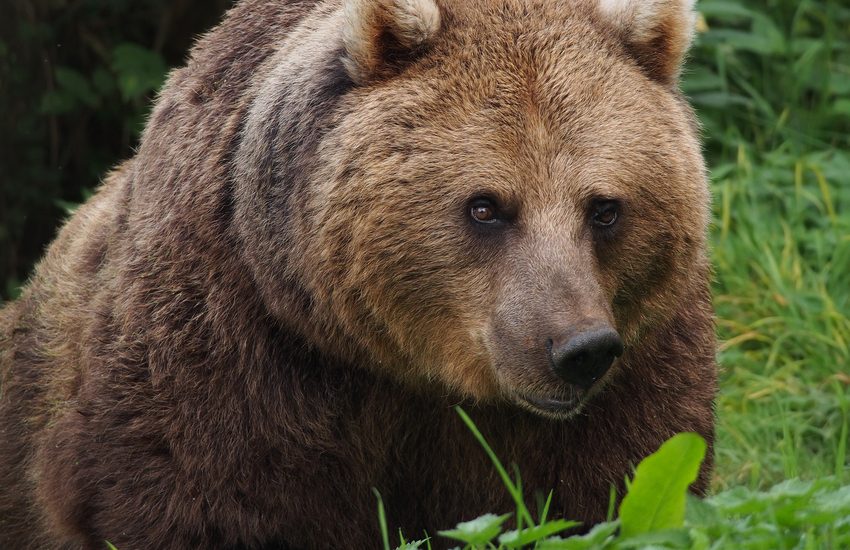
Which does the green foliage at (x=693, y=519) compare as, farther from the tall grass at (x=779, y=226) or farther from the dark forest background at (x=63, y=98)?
the dark forest background at (x=63, y=98)

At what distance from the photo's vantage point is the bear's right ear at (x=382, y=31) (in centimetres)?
479

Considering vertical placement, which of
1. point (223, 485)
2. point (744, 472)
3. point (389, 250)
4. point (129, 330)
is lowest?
point (744, 472)

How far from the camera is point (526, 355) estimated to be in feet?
15.0

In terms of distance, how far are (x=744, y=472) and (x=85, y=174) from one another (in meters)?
5.71

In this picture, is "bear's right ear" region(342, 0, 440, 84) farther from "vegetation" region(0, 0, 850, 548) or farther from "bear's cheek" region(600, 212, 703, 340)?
"vegetation" region(0, 0, 850, 548)

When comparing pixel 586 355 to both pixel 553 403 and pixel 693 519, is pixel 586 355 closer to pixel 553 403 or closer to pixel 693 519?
pixel 553 403

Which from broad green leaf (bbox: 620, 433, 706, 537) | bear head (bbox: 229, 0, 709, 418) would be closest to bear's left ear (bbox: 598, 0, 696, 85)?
bear head (bbox: 229, 0, 709, 418)

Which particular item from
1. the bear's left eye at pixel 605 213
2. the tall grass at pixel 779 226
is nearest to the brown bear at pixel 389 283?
the bear's left eye at pixel 605 213

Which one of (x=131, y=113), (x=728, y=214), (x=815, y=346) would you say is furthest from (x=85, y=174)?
(x=815, y=346)

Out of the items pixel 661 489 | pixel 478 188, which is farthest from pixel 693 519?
pixel 478 188

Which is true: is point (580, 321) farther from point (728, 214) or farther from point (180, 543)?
point (728, 214)

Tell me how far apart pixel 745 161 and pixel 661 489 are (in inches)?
199

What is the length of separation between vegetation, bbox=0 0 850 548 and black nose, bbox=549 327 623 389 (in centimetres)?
177

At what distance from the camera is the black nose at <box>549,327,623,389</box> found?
14.3 ft
